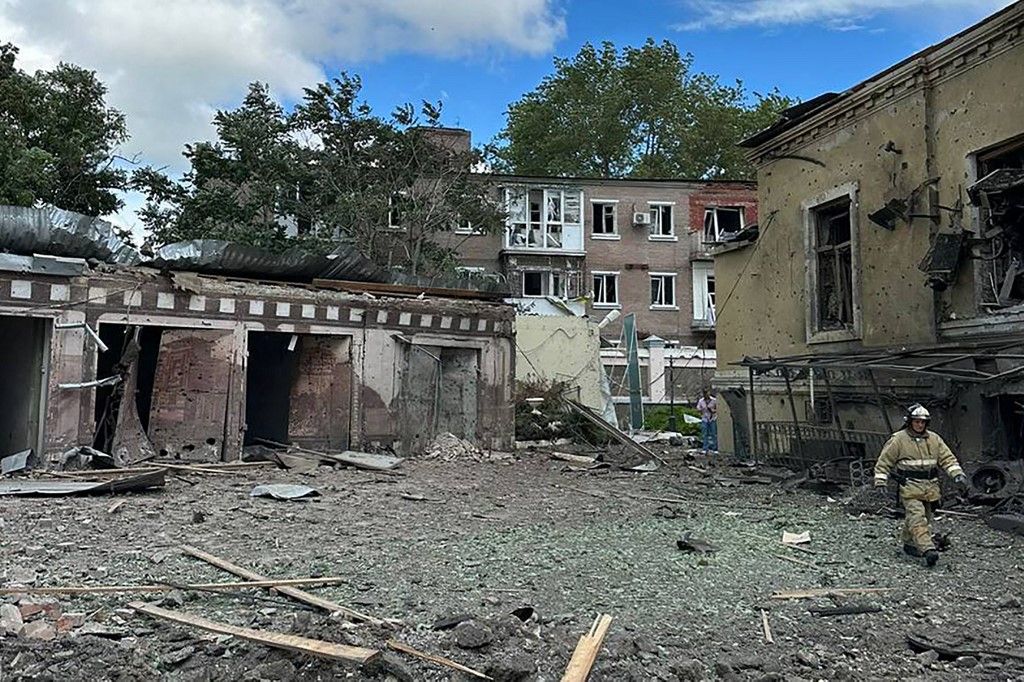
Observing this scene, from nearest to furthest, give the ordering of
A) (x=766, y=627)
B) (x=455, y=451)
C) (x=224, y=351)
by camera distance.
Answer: (x=766, y=627), (x=224, y=351), (x=455, y=451)

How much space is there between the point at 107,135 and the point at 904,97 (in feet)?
78.1

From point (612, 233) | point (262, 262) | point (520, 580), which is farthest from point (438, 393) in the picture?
point (612, 233)

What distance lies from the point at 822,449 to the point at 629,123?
3321cm

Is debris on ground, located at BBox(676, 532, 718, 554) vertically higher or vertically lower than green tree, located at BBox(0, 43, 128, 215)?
lower

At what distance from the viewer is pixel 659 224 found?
120 feet

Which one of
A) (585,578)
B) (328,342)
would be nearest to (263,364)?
(328,342)

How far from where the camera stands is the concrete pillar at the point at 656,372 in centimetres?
2927

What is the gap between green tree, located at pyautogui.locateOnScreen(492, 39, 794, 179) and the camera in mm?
43375

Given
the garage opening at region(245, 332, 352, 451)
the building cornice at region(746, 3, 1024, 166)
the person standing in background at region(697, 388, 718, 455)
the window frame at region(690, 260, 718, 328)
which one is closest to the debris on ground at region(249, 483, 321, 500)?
the garage opening at region(245, 332, 352, 451)

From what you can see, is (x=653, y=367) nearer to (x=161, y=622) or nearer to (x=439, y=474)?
(x=439, y=474)

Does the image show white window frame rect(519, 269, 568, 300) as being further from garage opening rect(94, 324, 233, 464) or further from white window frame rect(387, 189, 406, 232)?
garage opening rect(94, 324, 233, 464)

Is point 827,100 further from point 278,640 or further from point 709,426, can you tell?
point 278,640

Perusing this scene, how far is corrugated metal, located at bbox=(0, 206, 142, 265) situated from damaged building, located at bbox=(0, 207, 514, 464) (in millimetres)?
21

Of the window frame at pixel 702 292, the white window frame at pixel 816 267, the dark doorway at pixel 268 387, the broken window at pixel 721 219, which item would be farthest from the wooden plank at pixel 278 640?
the broken window at pixel 721 219
